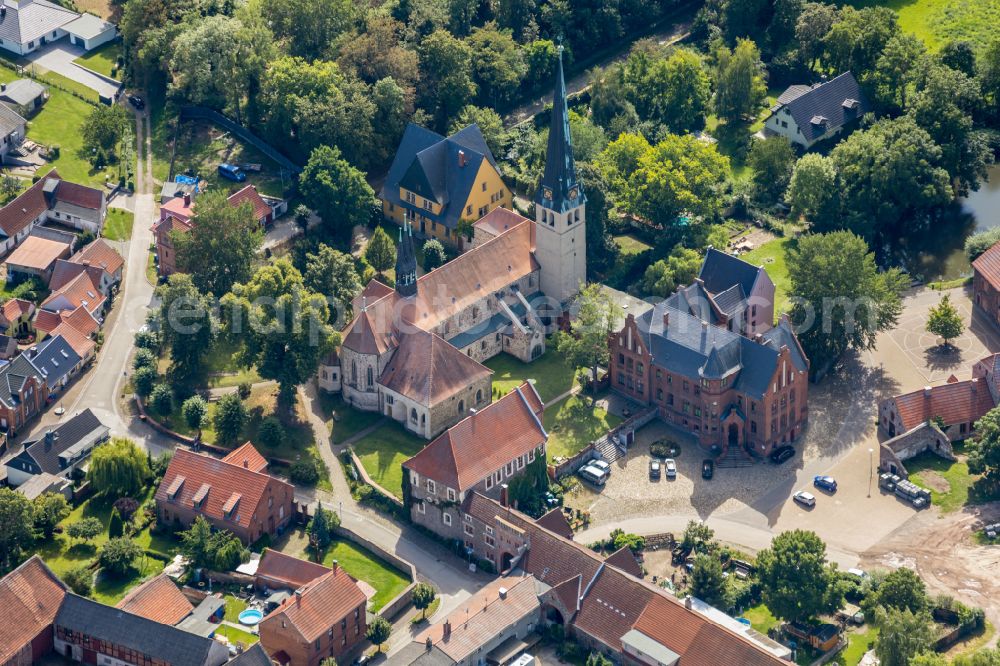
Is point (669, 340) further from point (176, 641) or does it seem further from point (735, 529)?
point (176, 641)

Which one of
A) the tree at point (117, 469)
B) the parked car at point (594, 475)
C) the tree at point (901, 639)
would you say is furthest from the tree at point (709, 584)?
the tree at point (117, 469)

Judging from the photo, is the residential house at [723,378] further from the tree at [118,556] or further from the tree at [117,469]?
the tree at [118,556]

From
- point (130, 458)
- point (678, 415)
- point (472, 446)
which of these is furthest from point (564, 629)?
point (130, 458)

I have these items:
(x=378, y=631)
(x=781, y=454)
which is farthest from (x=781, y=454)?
(x=378, y=631)

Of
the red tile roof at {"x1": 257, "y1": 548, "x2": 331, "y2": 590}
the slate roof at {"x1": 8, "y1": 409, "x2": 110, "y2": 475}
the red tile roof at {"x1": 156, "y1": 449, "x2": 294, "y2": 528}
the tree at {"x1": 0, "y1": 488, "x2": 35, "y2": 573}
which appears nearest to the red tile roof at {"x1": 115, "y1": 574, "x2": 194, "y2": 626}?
the red tile roof at {"x1": 257, "y1": 548, "x2": 331, "y2": 590}

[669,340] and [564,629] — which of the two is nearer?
[564,629]

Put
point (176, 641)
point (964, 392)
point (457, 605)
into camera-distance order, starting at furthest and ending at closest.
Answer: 1. point (964, 392)
2. point (457, 605)
3. point (176, 641)

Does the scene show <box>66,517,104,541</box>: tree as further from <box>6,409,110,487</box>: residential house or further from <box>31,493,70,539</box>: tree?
<box>6,409,110,487</box>: residential house
